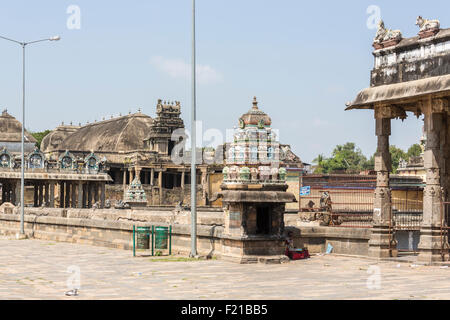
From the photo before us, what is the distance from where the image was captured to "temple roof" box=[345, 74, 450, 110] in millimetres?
17344

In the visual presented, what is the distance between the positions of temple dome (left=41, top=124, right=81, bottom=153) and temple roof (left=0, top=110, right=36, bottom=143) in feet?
44.6

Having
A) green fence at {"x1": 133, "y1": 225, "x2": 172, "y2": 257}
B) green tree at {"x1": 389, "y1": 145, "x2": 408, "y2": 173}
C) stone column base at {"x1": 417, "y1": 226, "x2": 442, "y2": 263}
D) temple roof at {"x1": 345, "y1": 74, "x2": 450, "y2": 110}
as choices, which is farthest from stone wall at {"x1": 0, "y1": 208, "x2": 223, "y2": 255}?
green tree at {"x1": 389, "y1": 145, "x2": 408, "y2": 173}

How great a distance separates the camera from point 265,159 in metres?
19.1

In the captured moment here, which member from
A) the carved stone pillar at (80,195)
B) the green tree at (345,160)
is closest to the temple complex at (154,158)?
the carved stone pillar at (80,195)

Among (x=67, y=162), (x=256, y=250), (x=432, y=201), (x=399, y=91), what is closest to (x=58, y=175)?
(x=67, y=162)

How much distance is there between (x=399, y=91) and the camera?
18.5 meters

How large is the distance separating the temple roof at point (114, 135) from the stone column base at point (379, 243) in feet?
254

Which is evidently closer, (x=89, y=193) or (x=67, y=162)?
(x=67, y=162)

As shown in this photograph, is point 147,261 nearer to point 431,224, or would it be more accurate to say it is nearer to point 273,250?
point 273,250

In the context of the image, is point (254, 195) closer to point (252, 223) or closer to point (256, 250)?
point (252, 223)

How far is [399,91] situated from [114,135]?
84994 millimetres
